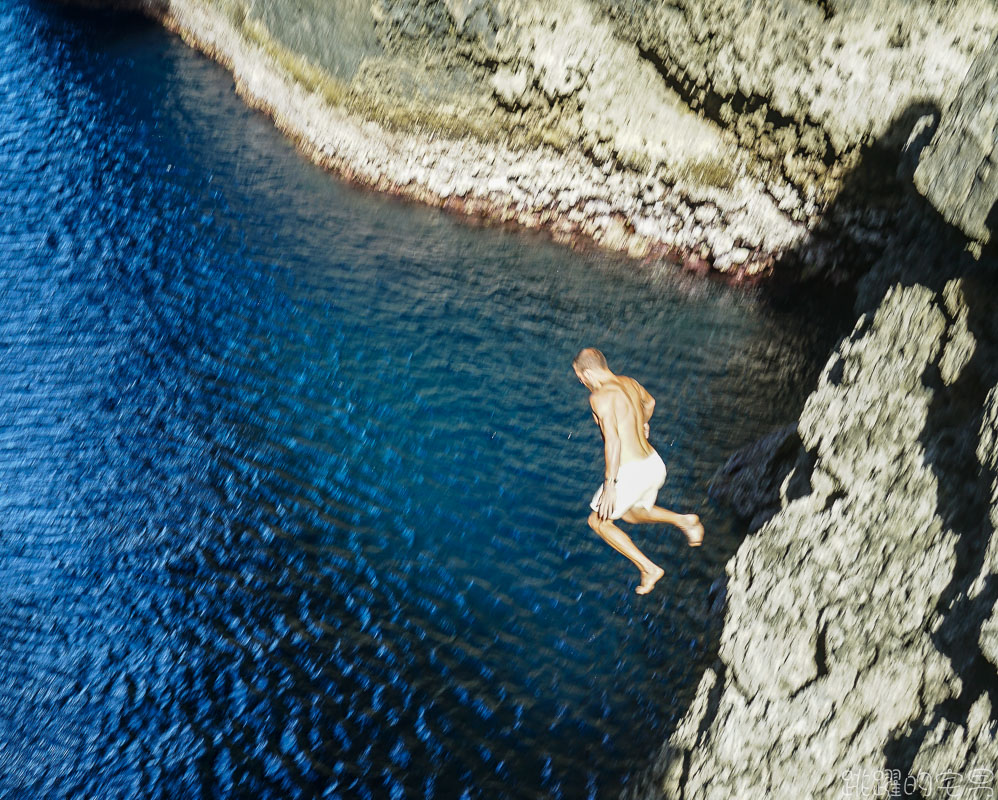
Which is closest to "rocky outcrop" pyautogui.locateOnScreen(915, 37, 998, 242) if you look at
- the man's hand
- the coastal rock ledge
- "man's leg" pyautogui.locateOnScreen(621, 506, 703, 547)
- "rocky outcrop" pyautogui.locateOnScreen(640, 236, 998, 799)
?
"rocky outcrop" pyautogui.locateOnScreen(640, 236, 998, 799)

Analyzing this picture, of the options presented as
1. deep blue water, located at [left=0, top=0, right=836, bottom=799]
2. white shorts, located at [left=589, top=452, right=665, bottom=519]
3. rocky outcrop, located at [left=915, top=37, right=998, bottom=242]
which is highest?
rocky outcrop, located at [left=915, top=37, right=998, bottom=242]

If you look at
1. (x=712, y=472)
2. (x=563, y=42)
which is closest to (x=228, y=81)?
(x=563, y=42)

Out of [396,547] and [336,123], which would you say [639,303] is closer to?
[396,547]

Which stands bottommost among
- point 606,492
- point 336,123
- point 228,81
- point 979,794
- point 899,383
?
point 228,81

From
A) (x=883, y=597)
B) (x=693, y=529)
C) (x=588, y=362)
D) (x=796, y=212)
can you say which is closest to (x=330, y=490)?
(x=588, y=362)

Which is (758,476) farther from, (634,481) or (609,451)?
(609,451)

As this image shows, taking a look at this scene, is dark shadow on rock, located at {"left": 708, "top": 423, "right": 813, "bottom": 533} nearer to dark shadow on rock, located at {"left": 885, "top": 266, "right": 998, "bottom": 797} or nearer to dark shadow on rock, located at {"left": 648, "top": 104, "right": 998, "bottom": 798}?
dark shadow on rock, located at {"left": 648, "top": 104, "right": 998, "bottom": 798}
